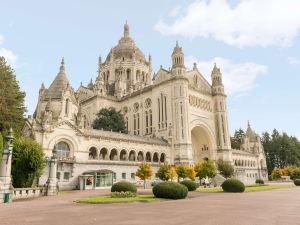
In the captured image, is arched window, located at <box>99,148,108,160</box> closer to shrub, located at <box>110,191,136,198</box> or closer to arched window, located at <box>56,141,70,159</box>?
arched window, located at <box>56,141,70,159</box>

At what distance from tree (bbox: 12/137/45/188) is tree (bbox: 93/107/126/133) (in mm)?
34674

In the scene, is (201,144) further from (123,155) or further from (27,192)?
(27,192)

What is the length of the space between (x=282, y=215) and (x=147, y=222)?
763cm

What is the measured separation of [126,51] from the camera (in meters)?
92.2

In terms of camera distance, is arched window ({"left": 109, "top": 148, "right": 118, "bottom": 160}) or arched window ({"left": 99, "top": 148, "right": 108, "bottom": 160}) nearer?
arched window ({"left": 99, "top": 148, "right": 108, "bottom": 160})

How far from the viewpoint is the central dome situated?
91312 millimetres

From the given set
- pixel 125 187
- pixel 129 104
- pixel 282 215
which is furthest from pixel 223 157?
pixel 282 215

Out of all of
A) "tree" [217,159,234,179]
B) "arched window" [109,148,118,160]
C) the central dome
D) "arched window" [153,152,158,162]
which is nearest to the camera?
"arched window" [109,148,118,160]

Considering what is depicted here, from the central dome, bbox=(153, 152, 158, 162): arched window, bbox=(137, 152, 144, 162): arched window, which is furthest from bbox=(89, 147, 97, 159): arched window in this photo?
the central dome

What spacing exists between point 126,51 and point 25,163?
67.0 metres

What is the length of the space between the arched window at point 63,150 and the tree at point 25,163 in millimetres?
10503

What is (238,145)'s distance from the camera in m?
105

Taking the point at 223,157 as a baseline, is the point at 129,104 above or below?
above

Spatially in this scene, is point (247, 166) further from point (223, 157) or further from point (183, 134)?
point (183, 134)
